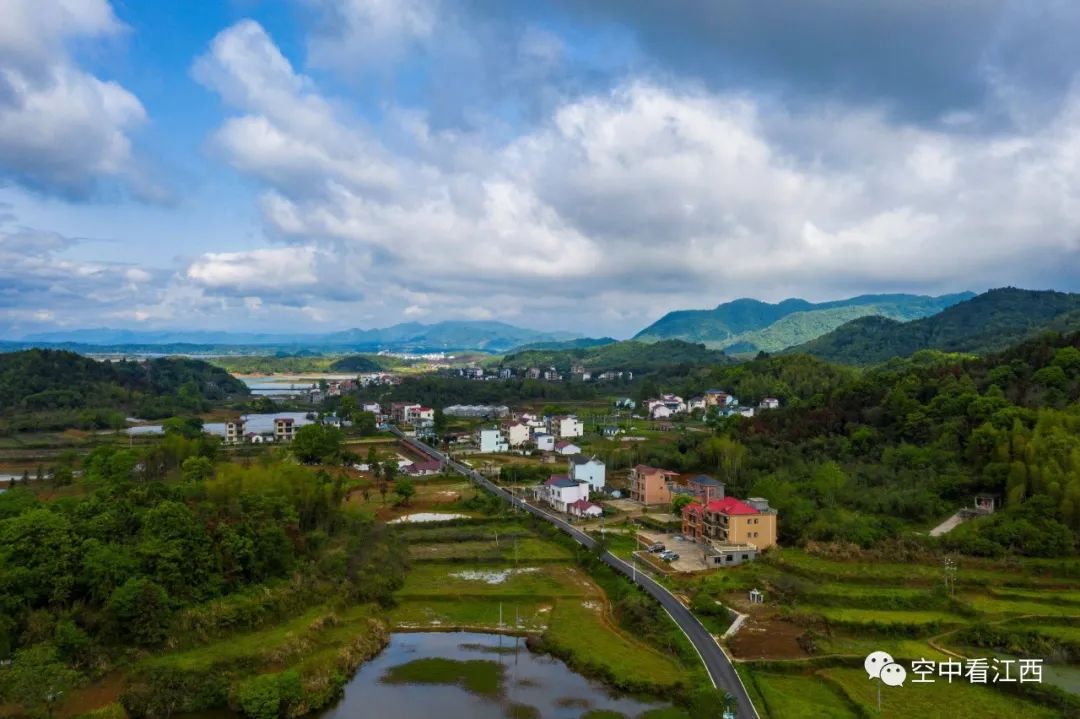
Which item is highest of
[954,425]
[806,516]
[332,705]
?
[954,425]

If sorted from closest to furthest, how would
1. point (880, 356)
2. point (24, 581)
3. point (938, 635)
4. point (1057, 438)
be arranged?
point (24, 581), point (938, 635), point (1057, 438), point (880, 356)

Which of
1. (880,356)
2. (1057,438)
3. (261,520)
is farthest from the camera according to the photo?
(880,356)

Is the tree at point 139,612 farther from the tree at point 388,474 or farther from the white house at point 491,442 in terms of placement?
the white house at point 491,442

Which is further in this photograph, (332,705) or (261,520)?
(261,520)

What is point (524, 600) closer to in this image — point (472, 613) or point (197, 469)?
point (472, 613)

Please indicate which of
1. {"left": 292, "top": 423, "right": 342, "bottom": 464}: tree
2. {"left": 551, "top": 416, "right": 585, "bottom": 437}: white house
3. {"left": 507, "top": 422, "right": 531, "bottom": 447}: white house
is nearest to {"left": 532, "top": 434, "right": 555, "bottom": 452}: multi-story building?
{"left": 507, "top": 422, "right": 531, "bottom": 447}: white house

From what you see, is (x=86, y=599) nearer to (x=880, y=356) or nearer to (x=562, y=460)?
(x=562, y=460)

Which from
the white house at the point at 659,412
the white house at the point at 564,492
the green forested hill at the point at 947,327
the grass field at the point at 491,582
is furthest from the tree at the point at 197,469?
the green forested hill at the point at 947,327

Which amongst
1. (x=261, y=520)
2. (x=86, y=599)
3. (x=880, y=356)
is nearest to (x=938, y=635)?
(x=261, y=520)
